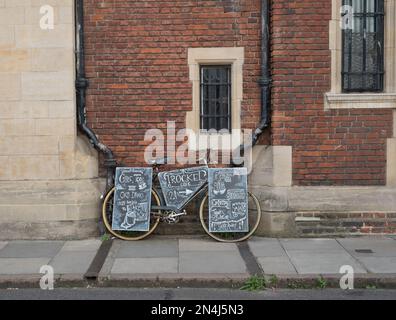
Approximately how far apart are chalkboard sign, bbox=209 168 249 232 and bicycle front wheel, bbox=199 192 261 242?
114mm

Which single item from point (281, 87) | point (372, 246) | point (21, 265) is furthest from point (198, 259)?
point (281, 87)

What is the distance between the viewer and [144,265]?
6488mm

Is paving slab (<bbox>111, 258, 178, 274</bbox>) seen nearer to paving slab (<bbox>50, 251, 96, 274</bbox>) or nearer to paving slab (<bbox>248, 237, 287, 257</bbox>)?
paving slab (<bbox>50, 251, 96, 274</bbox>)

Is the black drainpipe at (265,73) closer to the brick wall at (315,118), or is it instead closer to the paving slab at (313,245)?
the brick wall at (315,118)

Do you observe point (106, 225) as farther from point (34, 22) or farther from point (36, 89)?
point (34, 22)

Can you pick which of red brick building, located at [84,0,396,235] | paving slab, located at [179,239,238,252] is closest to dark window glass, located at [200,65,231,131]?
red brick building, located at [84,0,396,235]

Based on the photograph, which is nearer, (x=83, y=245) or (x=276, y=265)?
(x=276, y=265)

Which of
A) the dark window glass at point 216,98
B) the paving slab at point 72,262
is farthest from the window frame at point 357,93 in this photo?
the paving slab at point 72,262

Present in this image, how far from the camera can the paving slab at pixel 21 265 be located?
6234 millimetres

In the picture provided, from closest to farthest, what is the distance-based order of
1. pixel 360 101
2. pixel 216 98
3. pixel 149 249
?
1. pixel 149 249
2. pixel 360 101
3. pixel 216 98

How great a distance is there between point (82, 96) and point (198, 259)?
10.1 ft

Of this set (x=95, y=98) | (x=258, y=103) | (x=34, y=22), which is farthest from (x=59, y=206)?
(x=258, y=103)

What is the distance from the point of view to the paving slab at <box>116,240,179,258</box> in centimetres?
695

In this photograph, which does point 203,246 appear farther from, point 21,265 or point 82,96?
point 82,96
